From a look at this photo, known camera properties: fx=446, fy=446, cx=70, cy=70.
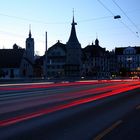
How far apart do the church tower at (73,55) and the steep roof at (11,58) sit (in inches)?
672

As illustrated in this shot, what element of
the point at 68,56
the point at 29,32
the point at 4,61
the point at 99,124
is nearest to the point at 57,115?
the point at 99,124

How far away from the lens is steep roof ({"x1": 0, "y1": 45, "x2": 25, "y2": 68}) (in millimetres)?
133950

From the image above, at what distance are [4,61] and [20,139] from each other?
415ft

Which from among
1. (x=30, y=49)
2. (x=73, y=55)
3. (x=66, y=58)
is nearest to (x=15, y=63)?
(x=30, y=49)

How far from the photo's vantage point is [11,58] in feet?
446

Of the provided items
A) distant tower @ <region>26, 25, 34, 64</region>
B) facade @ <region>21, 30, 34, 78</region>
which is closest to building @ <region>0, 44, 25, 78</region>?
facade @ <region>21, 30, 34, 78</region>

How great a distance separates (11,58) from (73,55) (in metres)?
21.9

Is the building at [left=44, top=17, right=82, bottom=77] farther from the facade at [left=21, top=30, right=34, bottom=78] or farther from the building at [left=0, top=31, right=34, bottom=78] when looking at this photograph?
the building at [left=0, top=31, right=34, bottom=78]

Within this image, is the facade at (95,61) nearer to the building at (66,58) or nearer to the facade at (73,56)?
the building at (66,58)

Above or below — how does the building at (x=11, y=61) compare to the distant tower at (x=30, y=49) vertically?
below

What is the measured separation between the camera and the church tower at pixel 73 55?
144125 millimetres

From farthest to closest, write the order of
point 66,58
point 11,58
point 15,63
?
point 66,58, point 11,58, point 15,63

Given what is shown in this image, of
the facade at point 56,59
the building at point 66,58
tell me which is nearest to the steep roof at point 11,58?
the building at point 66,58

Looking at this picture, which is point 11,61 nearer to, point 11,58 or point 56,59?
point 11,58
